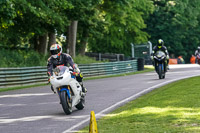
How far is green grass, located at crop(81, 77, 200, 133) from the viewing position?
8.45 m

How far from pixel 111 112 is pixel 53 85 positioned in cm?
146

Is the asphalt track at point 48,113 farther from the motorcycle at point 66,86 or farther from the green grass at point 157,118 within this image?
the green grass at point 157,118

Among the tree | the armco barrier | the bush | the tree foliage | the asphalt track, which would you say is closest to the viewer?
the asphalt track

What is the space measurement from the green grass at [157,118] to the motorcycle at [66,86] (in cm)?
97

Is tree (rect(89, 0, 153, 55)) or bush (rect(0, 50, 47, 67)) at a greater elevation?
tree (rect(89, 0, 153, 55))

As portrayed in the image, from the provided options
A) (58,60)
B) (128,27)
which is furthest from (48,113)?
(128,27)

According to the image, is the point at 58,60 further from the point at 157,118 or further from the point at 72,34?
the point at 72,34

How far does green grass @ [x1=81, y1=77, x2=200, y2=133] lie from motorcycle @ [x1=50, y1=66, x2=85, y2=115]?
97cm

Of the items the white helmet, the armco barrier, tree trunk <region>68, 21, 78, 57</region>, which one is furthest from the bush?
the white helmet

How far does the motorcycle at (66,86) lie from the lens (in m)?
11.0

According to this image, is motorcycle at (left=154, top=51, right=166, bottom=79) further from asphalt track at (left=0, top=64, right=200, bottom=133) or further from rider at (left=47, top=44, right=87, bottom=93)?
rider at (left=47, top=44, right=87, bottom=93)

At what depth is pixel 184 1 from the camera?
63.6 metres

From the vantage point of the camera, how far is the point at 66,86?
11.2 m

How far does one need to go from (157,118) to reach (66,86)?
2445mm
